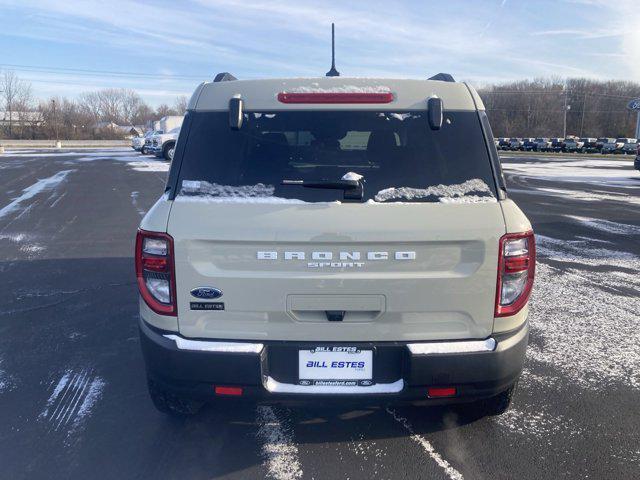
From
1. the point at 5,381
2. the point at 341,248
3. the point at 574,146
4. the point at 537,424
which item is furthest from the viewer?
the point at 574,146

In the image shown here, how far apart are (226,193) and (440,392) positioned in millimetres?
1488

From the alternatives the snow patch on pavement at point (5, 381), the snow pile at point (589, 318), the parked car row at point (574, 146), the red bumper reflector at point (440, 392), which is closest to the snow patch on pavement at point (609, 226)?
the snow pile at point (589, 318)

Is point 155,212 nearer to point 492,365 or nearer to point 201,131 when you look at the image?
point 201,131

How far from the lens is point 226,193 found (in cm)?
271

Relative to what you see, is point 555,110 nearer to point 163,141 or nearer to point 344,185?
point 163,141

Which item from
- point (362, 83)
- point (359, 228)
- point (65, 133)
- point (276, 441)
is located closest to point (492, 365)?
point (359, 228)

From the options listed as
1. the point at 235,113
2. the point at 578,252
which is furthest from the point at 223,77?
the point at 578,252

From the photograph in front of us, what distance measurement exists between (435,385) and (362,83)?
1.63 metres

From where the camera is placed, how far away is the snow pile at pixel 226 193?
2.66m

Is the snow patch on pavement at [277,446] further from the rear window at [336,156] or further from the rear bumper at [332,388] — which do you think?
the rear window at [336,156]

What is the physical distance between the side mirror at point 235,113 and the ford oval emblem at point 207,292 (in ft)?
2.87

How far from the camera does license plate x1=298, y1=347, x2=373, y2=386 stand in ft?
8.73

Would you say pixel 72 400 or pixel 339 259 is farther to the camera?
pixel 72 400

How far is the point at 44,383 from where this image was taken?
385 centimetres
